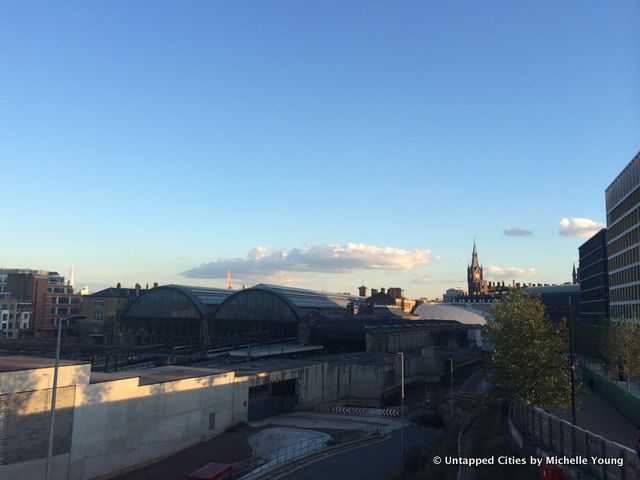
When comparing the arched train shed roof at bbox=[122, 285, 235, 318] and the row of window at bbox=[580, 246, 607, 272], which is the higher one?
the row of window at bbox=[580, 246, 607, 272]

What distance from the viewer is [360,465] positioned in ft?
116

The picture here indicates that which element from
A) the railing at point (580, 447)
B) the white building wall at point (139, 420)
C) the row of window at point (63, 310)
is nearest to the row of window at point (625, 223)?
the railing at point (580, 447)

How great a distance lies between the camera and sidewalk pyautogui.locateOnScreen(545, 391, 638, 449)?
115 feet

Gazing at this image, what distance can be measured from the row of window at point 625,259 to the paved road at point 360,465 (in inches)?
2082

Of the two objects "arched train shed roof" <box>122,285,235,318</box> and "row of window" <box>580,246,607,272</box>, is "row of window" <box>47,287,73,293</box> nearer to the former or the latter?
"arched train shed roof" <box>122,285,235,318</box>

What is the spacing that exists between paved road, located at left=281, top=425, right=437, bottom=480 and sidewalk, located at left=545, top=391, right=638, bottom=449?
43.1 feet

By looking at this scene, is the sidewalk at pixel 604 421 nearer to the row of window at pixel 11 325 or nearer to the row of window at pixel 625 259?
the row of window at pixel 625 259

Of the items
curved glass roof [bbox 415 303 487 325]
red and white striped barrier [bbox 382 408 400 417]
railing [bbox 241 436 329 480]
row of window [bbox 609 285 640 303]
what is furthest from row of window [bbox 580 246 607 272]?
railing [bbox 241 436 329 480]

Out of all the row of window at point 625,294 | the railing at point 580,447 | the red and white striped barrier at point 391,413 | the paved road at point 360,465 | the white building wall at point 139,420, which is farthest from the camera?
the row of window at point 625,294

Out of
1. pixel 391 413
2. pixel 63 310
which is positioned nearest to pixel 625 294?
pixel 391 413

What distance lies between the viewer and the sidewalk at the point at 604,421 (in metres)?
35.1

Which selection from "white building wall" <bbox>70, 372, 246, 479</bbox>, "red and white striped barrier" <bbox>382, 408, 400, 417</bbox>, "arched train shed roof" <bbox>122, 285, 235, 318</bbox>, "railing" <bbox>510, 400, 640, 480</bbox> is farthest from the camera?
"arched train shed roof" <bbox>122, 285, 235, 318</bbox>

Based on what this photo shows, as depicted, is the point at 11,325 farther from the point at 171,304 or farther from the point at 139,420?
the point at 139,420

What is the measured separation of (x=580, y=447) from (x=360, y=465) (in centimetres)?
1705
